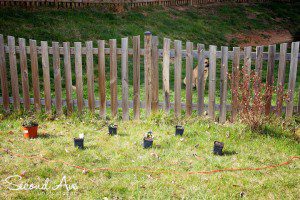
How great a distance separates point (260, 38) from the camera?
710 inches

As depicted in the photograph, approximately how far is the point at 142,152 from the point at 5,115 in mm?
3153

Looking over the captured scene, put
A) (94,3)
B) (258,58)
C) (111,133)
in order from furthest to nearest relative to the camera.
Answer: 1. (94,3)
2. (258,58)
3. (111,133)

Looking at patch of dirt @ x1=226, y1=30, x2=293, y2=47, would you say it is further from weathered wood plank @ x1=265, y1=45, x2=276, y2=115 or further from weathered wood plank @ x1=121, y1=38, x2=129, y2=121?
weathered wood plank @ x1=121, y1=38, x2=129, y2=121

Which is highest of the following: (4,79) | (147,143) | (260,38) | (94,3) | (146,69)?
(94,3)

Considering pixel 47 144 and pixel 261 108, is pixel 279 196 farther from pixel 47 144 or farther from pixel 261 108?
pixel 47 144

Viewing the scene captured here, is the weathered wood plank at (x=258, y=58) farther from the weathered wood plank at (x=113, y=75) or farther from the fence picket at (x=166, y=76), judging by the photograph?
the weathered wood plank at (x=113, y=75)

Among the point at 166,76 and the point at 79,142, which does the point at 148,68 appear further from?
the point at 79,142

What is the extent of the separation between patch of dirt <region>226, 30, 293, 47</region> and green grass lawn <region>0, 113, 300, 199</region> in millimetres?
10918

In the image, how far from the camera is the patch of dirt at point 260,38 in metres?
16.7

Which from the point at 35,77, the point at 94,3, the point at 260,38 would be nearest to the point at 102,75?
the point at 35,77

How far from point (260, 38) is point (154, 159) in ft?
47.9

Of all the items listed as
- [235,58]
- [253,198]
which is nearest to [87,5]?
[235,58]

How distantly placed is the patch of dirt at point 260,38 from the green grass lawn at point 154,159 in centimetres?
1092

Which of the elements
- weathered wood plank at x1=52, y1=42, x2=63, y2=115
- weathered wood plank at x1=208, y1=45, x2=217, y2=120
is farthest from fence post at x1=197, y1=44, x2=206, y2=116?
weathered wood plank at x1=52, y1=42, x2=63, y2=115
